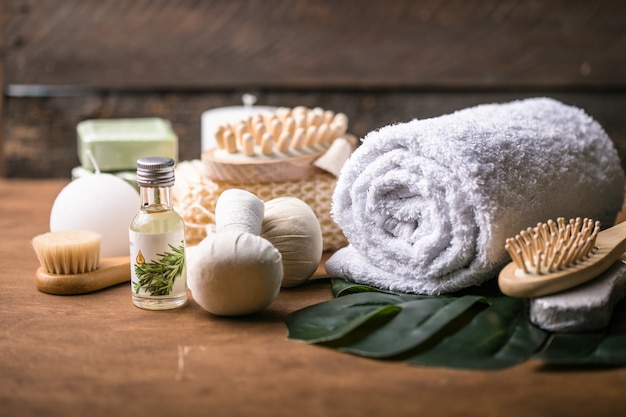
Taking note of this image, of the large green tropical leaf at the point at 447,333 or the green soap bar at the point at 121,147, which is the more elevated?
the green soap bar at the point at 121,147

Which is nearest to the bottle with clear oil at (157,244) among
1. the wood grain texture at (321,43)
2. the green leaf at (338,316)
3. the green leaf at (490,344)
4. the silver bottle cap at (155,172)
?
the silver bottle cap at (155,172)

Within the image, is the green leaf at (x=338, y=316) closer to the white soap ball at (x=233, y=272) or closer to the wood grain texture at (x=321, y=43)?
the white soap ball at (x=233, y=272)

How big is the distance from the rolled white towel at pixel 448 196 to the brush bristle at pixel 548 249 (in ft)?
0.11

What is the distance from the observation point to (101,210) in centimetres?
80

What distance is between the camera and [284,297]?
0.72 metres

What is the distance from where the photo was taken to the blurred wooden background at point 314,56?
4.24ft

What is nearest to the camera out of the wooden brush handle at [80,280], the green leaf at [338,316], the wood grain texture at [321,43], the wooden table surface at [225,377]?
the wooden table surface at [225,377]

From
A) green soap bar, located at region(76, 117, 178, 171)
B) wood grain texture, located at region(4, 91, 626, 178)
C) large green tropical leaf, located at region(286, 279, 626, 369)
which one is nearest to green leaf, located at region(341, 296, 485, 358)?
large green tropical leaf, located at region(286, 279, 626, 369)

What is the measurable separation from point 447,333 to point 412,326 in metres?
0.03

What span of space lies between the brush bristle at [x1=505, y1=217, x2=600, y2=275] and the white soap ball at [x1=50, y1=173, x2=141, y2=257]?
38 centimetres

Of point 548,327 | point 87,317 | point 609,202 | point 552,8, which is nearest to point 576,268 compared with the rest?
point 548,327

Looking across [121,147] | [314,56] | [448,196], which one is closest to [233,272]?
[448,196]

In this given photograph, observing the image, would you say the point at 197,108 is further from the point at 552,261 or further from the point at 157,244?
the point at 552,261

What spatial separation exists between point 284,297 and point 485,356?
21cm
